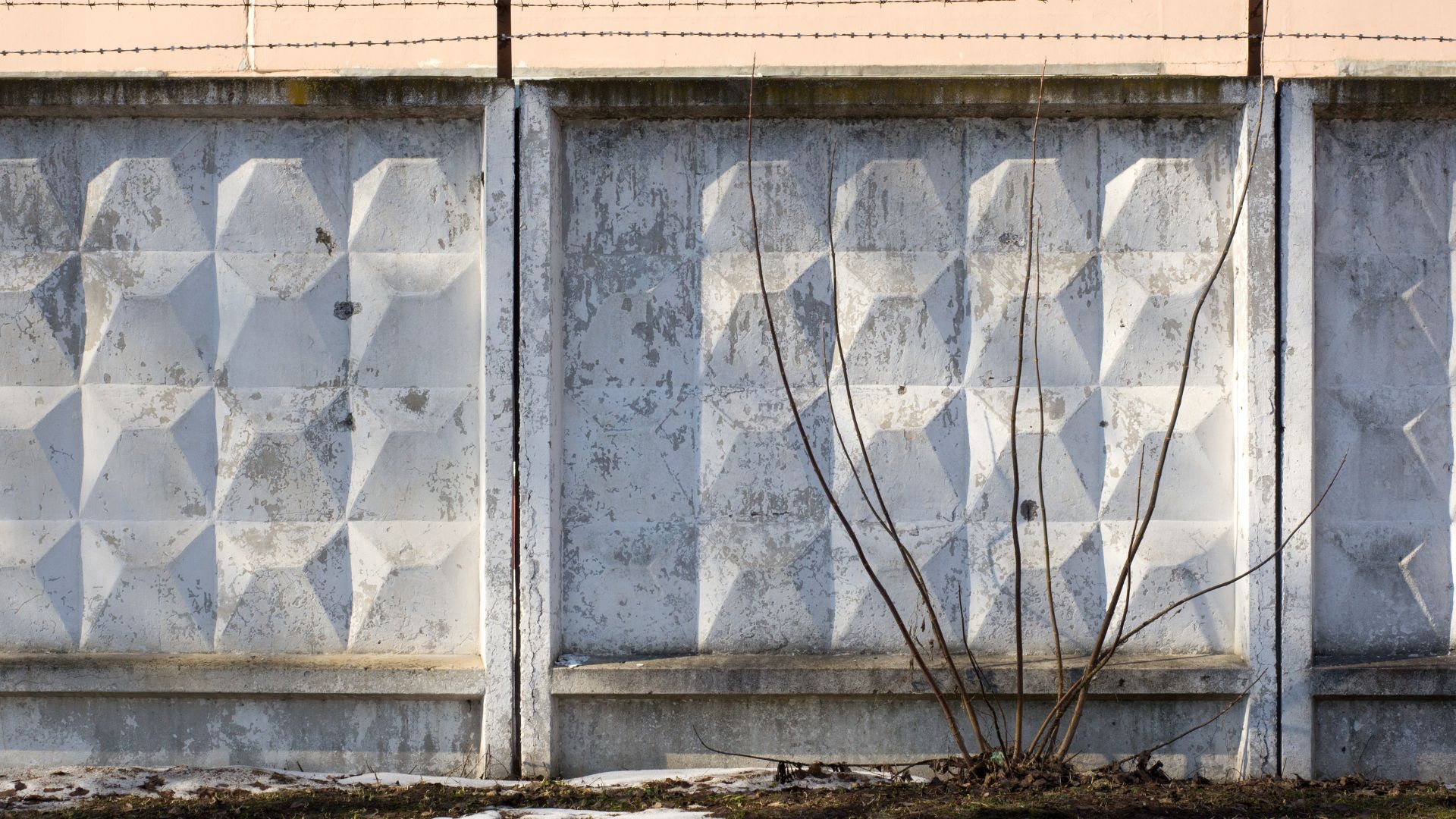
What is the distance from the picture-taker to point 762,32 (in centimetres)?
541

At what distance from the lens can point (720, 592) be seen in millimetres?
4109

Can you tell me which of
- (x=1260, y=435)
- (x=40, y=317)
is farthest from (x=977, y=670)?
(x=40, y=317)

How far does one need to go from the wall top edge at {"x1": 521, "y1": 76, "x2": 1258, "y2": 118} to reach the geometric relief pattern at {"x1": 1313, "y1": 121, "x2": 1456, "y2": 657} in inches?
20.9

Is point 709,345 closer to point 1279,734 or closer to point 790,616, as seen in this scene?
point 790,616

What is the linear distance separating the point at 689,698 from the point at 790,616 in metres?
0.46

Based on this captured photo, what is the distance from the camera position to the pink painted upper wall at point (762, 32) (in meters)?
5.32

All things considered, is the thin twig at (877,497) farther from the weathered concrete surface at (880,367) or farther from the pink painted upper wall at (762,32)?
the pink painted upper wall at (762,32)

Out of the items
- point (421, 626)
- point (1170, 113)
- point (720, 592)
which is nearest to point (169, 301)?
point (421, 626)

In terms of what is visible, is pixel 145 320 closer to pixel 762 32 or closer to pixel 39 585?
pixel 39 585

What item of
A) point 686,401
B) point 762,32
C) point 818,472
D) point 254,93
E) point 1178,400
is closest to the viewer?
point 818,472

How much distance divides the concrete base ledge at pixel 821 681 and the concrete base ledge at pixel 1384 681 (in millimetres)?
268

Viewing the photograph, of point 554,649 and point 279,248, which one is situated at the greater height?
point 279,248

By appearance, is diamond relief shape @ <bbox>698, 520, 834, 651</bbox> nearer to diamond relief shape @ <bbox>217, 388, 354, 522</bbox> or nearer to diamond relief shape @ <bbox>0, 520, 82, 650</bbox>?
diamond relief shape @ <bbox>217, 388, 354, 522</bbox>

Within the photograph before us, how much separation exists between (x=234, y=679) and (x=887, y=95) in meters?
3.05
